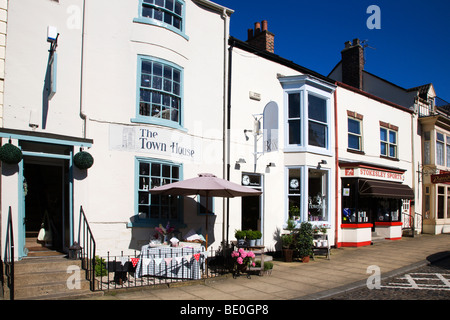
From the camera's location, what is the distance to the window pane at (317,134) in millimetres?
13930

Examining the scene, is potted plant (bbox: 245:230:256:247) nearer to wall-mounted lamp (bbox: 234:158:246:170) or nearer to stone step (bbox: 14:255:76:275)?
wall-mounted lamp (bbox: 234:158:246:170)

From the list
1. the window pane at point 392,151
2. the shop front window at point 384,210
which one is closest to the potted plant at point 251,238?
the shop front window at point 384,210

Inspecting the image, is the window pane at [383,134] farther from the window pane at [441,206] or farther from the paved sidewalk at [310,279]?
the window pane at [441,206]

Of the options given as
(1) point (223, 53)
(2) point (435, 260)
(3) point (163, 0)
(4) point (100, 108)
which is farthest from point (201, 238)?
(2) point (435, 260)

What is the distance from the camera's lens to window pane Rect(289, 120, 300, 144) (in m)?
13.7

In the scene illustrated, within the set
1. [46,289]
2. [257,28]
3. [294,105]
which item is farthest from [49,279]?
[257,28]

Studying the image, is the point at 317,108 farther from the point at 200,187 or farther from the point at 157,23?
the point at 200,187

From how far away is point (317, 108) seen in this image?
46.9 feet

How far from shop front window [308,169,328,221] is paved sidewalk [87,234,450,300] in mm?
1457

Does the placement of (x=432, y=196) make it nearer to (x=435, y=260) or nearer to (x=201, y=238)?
(x=435, y=260)

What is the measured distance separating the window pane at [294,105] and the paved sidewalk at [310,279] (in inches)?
202

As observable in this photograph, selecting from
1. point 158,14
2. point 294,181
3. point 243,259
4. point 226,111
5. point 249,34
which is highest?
point 249,34

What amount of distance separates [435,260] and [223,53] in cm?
966

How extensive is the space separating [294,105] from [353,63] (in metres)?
7.91
